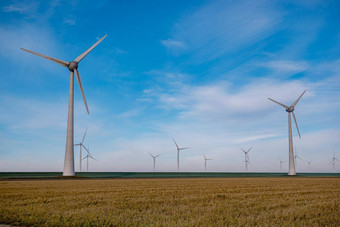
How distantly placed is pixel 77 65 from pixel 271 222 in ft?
226

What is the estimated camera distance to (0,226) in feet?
25.4

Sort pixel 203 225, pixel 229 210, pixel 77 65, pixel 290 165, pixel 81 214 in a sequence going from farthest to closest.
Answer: pixel 290 165
pixel 77 65
pixel 229 210
pixel 81 214
pixel 203 225

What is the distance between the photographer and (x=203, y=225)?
7453 millimetres

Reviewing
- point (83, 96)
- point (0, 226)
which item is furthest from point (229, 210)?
point (83, 96)

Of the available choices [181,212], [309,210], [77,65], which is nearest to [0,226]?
[181,212]

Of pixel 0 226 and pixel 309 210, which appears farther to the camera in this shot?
pixel 309 210

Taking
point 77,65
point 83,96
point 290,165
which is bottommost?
point 290,165

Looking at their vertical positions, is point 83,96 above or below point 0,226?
above

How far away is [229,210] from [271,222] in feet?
7.34

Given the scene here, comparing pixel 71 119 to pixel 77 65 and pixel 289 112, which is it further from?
pixel 289 112

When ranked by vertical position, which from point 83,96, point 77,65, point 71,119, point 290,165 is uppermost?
point 77,65

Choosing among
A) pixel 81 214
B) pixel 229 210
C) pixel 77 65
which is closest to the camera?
pixel 81 214

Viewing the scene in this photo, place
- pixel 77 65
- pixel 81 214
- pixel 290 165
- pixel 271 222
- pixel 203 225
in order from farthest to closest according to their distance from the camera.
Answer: pixel 290 165 → pixel 77 65 → pixel 81 214 → pixel 271 222 → pixel 203 225

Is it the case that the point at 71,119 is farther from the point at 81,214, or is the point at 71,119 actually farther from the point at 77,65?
the point at 81,214
